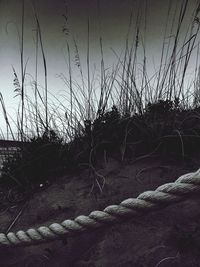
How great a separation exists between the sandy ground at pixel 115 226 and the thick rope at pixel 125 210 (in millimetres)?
99

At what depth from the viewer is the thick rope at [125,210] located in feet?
3.42

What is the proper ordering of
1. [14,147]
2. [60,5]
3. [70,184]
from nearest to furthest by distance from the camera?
[70,184] → [14,147] → [60,5]

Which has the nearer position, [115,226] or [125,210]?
[125,210]

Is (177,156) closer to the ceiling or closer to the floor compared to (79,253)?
closer to the ceiling

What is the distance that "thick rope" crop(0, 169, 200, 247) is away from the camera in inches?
41.0

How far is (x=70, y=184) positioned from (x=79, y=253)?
469mm

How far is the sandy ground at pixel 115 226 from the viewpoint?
1184mm

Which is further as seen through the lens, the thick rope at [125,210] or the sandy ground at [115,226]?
the sandy ground at [115,226]


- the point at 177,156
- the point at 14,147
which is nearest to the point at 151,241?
the point at 177,156

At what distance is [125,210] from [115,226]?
0.24 meters

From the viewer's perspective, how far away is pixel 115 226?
1346mm

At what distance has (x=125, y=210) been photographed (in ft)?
3.71

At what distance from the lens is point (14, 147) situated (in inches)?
88.4

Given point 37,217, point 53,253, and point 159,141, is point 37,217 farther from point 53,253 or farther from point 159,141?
point 159,141
